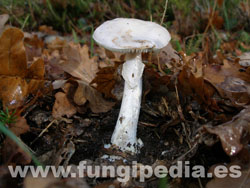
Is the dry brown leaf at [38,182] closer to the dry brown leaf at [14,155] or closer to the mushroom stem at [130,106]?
the dry brown leaf at [14,155]

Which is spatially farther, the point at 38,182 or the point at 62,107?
the point at 62,107

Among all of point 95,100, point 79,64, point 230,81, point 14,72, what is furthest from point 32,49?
point 230,81

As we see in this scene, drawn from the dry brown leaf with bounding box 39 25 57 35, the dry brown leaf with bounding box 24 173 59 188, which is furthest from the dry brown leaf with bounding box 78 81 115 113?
the dry brown leaf with bounding box 39 25 57 35

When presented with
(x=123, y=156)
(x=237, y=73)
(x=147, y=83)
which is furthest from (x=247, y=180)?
(x=147, y=83)

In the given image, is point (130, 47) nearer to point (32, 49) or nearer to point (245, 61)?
point (245, 61)

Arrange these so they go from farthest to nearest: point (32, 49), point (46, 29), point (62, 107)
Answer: point (46, 29)
point (32, 49)
point (62, 107)

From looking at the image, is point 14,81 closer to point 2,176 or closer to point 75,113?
point 75,113
